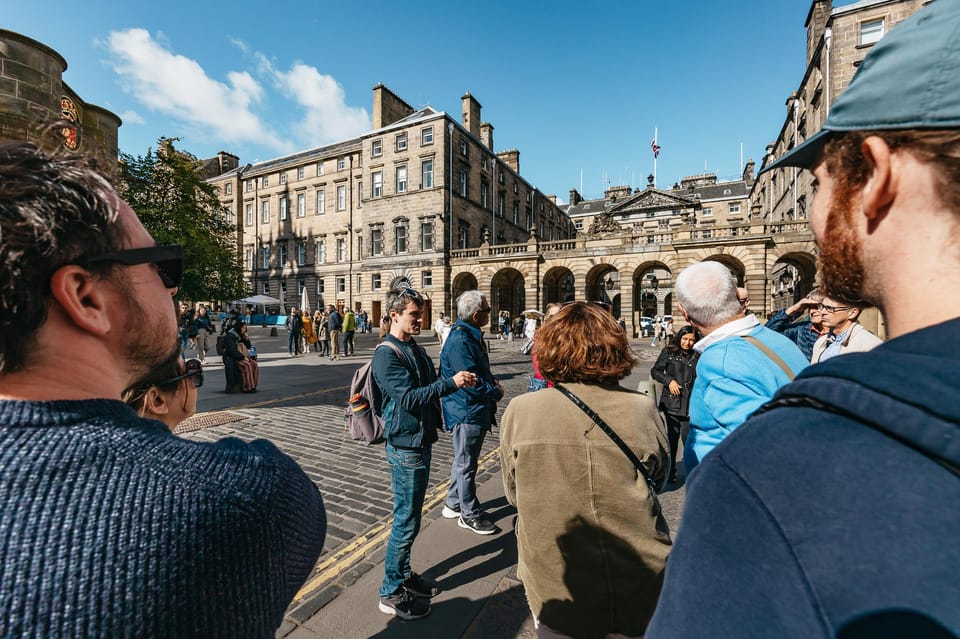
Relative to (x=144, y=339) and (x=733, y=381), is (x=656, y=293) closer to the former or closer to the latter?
(x=733, y=381)

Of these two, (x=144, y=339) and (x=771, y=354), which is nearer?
(x=144, y=339)

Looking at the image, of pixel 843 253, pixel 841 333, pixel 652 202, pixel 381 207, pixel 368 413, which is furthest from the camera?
pixel 652 202

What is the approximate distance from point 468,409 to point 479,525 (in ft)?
3.21

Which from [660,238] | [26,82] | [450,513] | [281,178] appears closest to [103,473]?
[450,513]

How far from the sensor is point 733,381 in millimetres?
2109

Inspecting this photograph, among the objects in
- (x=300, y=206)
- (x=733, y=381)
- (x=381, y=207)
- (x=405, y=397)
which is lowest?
(x=405, y=397)

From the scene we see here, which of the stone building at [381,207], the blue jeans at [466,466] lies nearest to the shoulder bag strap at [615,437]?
the blue jeans at [466,466]

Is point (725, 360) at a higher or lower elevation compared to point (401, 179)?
lower

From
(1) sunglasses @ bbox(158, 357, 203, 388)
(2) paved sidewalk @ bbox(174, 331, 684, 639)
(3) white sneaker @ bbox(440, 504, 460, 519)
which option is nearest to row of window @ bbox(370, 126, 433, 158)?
(2) paved sidewalk @ bbox(174, 331, 684, 639)

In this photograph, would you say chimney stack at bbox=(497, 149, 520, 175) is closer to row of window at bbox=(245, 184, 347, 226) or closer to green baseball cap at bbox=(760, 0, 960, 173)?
row of window at bbox=(245, 184, 347, 226)

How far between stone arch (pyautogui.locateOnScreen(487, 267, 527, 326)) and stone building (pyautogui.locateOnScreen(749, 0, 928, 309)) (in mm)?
17709

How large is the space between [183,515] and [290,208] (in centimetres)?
4649

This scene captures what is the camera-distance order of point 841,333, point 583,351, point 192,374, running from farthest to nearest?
point 841,333 → point 583,351 → point 192,374

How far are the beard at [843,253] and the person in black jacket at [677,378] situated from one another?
3.81m
